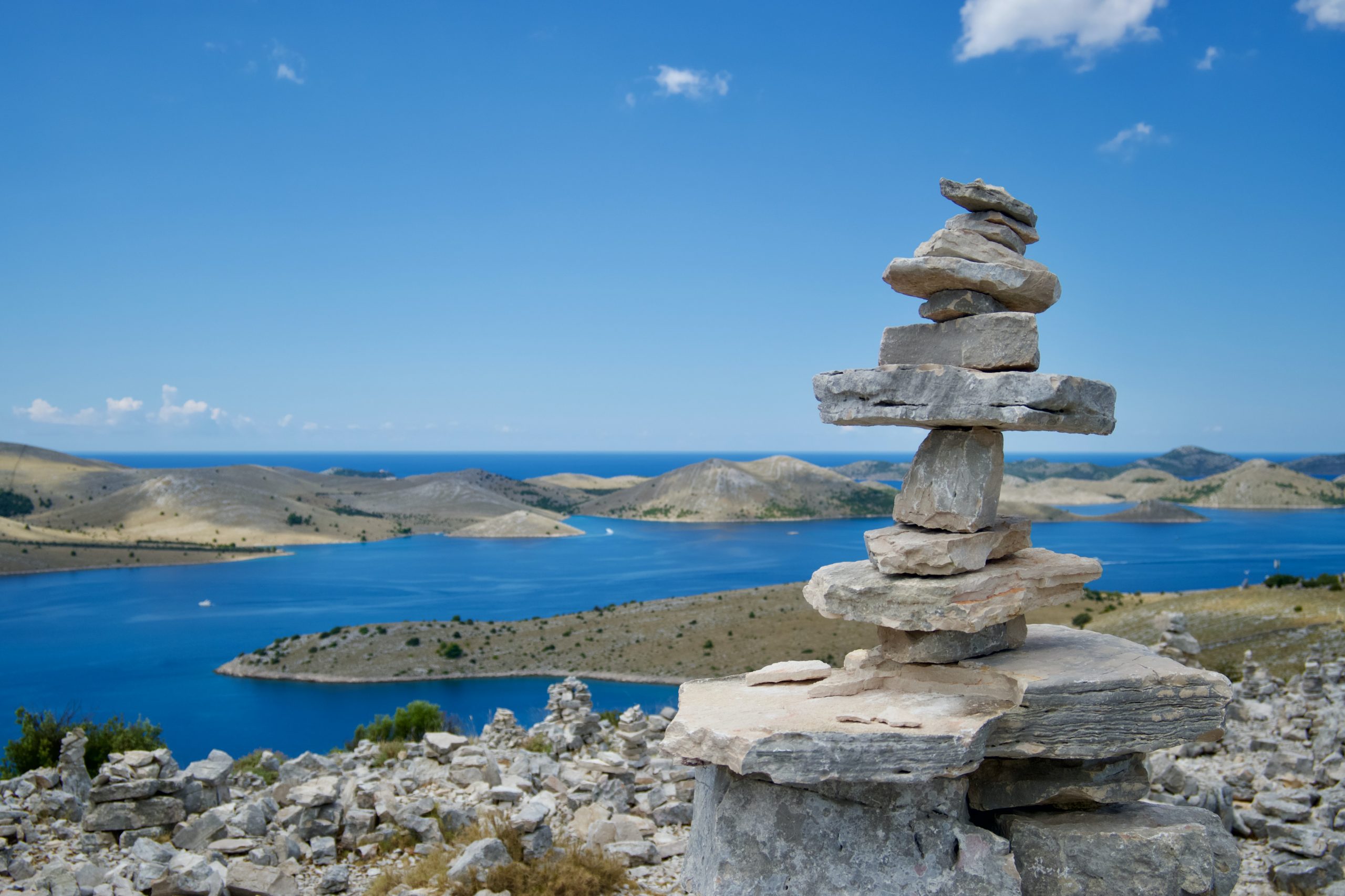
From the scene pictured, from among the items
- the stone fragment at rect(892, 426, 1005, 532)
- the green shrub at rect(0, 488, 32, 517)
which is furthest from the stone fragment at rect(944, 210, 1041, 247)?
the green shrub at rect(0, 488, 32, 517)

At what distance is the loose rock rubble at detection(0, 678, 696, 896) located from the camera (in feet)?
36.5

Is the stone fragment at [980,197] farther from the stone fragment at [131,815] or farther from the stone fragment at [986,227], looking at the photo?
the stone fragment at [131,815]

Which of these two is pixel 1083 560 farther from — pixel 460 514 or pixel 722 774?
pixel 460 514

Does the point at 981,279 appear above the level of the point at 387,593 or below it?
above

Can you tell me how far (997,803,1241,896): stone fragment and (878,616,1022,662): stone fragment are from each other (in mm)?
1839

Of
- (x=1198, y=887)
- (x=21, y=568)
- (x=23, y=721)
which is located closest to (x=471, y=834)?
(x=1198, y=887)

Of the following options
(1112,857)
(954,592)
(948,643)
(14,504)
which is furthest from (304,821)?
(14,504)

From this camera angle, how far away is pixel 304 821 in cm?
1319

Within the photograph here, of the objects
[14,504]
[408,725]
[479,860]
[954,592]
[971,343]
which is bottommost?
[14,504]

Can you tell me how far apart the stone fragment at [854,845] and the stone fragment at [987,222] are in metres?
6.44

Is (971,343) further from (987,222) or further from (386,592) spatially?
(386,592)

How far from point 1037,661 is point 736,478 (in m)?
181

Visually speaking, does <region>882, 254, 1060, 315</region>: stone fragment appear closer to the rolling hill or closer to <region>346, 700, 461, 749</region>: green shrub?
<region>346, 700, 461, 749</region>: green shrub

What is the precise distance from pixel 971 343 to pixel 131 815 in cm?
1458
